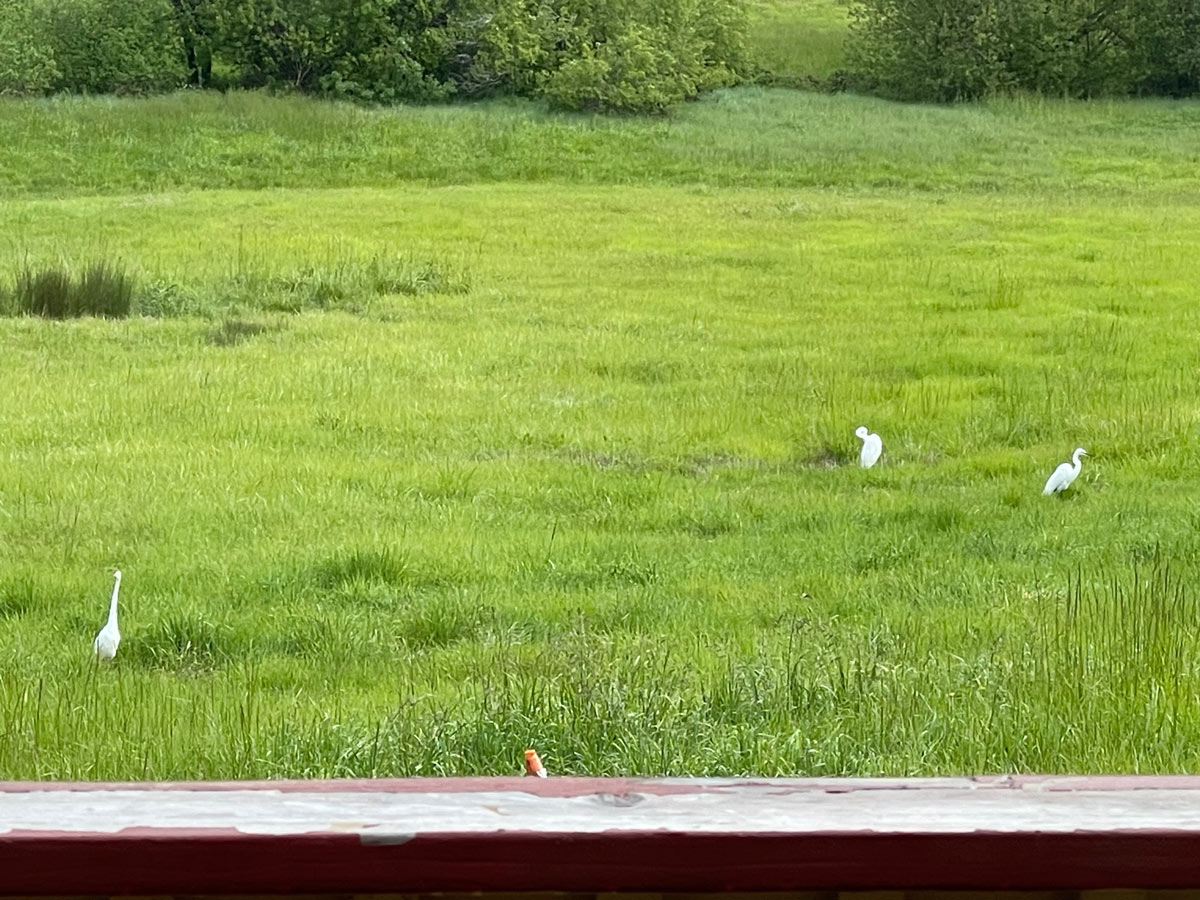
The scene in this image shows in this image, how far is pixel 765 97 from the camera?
39812 millimetres

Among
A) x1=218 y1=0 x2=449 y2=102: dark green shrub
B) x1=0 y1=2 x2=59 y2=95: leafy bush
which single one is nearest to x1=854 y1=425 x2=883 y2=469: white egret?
x1=218 y1=0 x2=449 y2=102: dark green shrub

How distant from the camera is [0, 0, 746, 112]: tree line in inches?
1590

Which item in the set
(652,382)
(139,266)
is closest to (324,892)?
(652,382)

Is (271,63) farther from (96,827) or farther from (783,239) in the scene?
(96,827)

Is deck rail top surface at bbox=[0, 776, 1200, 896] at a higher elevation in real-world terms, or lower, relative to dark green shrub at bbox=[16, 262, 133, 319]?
higher

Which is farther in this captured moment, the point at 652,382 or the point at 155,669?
the point at 652,382

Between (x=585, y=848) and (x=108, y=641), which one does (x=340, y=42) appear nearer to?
(x=108, y=641)

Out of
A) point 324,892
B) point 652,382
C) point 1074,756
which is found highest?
point 324,892

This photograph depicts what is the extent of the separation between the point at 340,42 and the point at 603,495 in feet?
121

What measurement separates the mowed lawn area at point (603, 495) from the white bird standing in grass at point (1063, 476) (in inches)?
2.9

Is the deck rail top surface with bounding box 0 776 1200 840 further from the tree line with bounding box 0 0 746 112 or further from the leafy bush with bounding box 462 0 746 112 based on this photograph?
the tree line with bounding box 0 0 746 112

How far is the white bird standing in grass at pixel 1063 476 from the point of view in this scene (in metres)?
8.45

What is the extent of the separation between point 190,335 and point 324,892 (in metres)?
12.3

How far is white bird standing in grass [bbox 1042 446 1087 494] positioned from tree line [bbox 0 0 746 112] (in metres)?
32.5
